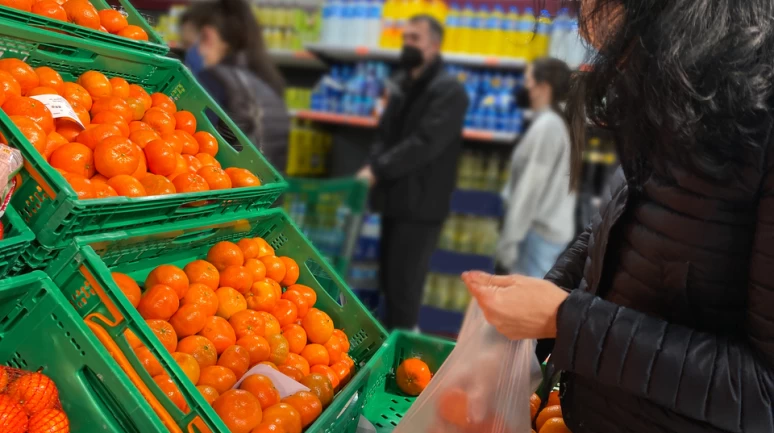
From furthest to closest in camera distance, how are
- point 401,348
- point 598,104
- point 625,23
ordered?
point 401,348 < point 598,104 < point 625,23

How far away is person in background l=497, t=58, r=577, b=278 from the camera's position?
4.17m

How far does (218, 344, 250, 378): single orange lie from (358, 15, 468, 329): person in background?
8.76ft

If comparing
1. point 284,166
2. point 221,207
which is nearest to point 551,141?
point 284,166

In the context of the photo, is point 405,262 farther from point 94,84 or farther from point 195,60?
point 94,84

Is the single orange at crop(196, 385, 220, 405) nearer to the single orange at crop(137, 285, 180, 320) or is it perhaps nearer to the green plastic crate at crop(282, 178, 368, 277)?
the single orange at crop(137, 285, 180, 320)

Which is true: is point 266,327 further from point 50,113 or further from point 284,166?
point 284,166

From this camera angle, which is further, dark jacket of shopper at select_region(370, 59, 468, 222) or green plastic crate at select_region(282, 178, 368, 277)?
green plastic crate at select_region(282, 178, 368, 277)

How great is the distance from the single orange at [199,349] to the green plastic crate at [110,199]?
0.25 meters

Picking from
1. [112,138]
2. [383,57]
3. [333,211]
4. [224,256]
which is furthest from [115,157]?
[383,57]

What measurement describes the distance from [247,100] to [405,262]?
1.52 m

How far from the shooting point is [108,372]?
40.9 inches

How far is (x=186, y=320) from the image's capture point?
4.56 feet

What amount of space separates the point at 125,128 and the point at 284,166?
2135mm

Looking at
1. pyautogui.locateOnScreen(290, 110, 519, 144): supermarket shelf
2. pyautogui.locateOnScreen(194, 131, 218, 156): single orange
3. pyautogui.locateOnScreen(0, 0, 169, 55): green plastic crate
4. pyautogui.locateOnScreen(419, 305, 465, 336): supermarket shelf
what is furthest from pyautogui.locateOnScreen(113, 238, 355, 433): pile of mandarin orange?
pyautogui.locateOnScreen(419, 305, 465, 336): supermarket shelf
